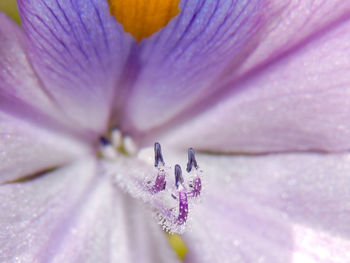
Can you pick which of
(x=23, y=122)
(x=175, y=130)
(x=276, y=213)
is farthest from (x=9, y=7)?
(x=276, y=213)

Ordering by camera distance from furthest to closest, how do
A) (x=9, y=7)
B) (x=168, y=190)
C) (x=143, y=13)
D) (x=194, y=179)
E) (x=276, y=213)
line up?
(x=9, y=7) → (x=276, y=213) → (x=168, y=190) → (x=194, y=179) → (x=143, y=13)

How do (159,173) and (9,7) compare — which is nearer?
(159,173)

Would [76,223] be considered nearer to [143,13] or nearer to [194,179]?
[194,179]

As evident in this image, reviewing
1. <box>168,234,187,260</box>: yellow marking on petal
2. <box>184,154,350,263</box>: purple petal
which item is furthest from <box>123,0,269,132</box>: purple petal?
<box>168,234,187,260</box>: yellow marking on petal

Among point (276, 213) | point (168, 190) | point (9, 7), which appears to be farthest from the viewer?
point (9, 7)

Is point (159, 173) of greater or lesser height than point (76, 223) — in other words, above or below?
above

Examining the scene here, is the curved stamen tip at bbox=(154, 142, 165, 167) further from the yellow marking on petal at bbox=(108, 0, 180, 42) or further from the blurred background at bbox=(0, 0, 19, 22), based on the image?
the blurred background at bbox=(0, 0, 19, 22)

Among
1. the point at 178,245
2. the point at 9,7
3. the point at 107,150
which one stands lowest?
the point at 178,245
